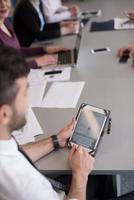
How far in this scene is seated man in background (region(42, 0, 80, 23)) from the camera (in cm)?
291

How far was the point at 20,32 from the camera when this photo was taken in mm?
2660

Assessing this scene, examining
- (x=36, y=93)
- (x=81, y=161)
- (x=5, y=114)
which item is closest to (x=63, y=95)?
(x=36, y=93)

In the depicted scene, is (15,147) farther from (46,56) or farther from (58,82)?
(46,56)

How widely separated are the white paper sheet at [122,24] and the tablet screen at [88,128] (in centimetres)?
134

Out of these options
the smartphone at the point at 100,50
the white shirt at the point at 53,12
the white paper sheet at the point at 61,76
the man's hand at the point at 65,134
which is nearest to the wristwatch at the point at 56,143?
the man's hand at the point at 65,134

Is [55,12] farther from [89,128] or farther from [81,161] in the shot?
[81,161]

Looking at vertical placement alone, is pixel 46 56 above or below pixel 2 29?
below

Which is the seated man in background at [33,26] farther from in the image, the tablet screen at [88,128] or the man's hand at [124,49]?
the tablet screen at [88,128]

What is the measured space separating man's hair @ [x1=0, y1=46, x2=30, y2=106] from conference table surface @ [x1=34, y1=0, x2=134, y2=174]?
43 centimetres

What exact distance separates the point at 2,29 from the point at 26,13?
458mm

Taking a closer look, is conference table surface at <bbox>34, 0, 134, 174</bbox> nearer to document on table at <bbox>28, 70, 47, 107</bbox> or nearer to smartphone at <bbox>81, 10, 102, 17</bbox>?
document on table at <bbox>28, 70, 47, 107</bbox>

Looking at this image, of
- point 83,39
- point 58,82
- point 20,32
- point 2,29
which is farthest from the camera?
point 20,32

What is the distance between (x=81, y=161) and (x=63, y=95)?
574mm

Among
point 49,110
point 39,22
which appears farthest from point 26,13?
point 49,110
